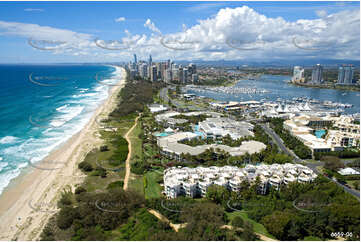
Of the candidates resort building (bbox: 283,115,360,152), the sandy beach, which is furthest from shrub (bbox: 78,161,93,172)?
resort building (bbox: 283,115,360,152)

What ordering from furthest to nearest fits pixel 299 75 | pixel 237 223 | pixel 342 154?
pixel 299 75 < pixel 342 154 < pixel 237 223

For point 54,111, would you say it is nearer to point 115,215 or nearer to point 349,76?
A: point 115,215

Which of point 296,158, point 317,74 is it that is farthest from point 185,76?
point 296,158

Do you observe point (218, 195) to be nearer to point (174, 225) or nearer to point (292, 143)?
point (174, 225)

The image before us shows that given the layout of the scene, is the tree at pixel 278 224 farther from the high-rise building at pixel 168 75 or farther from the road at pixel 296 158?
the high-rise building at pixel 168 75

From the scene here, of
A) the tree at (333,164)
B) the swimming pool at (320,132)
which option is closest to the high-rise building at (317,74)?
the swimming pool at (320,132)

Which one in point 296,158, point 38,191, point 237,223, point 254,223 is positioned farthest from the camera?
point 296,158

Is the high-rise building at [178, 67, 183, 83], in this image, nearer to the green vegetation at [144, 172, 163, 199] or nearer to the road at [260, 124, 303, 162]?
the road at [260, 124, 303, 162]
